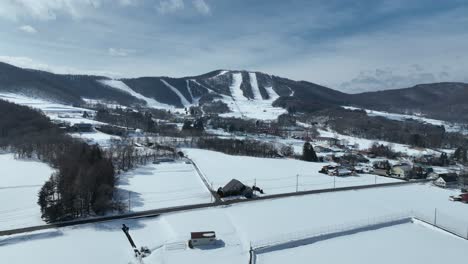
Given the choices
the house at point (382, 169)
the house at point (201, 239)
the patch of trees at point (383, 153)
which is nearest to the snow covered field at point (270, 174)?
the house at point (382, 169)

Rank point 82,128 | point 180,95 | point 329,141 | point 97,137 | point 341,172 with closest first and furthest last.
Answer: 1. point 341,172
2. point 97,137
3. point 82,128
4. point 329,141
5. point 180,95

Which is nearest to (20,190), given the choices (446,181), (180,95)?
(446,181)

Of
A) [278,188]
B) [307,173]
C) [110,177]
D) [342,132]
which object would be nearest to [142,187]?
[110,177]

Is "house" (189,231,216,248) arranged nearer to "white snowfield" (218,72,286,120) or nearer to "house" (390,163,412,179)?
"house" (390,163,412,179)

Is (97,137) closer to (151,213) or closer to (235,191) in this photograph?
(235,191)

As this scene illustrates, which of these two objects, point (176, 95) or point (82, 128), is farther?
point (176, 95)
